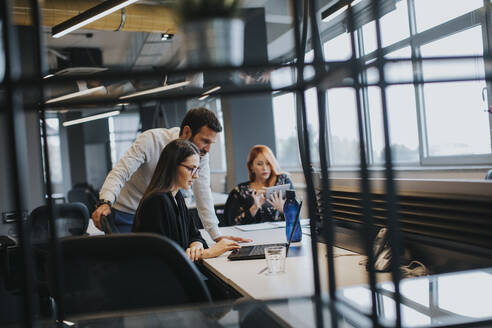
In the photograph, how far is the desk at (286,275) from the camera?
4.44ft

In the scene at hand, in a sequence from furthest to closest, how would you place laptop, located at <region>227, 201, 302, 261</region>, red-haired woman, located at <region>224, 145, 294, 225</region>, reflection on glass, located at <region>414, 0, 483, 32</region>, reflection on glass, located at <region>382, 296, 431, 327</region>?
reflection on glass, located at <region>414, 0, 483, 32</region> → red-haired woman, located at <region>224, 145, 294, 225</region> → laptop, located at <region>227, 201, 302, 261</region> → reflection on glass, located at <region>382, 296, 431, 327</region>

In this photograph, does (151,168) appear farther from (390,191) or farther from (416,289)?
(390,191)

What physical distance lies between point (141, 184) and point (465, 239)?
197 centimetres

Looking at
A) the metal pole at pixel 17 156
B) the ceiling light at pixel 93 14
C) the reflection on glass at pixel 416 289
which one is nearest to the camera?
the metal pole at pixel 17 156

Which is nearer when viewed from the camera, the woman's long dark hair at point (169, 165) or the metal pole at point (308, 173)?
the metal pole at point (308, 173)

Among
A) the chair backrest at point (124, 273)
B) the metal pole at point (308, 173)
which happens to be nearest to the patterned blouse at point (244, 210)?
the chair backrest at point (124, 273)

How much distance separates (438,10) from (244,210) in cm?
287

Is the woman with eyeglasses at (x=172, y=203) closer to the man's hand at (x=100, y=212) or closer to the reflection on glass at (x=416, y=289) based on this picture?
the man's hand at (x=100, y=212)

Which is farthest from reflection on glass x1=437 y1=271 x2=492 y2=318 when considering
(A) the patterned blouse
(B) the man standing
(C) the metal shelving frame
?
(A) the patterned blouse

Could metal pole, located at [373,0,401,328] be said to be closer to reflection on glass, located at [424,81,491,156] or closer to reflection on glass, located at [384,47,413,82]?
reflection on glass, located at [384,47,413,82]

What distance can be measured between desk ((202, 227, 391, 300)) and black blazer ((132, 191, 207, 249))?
265 mm

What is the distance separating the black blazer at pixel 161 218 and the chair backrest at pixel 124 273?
2.96 feet

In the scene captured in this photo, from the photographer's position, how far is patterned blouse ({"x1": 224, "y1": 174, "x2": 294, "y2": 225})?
3240 millimetres

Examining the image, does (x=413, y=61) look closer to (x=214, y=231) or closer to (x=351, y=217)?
(x=351, y=217)
